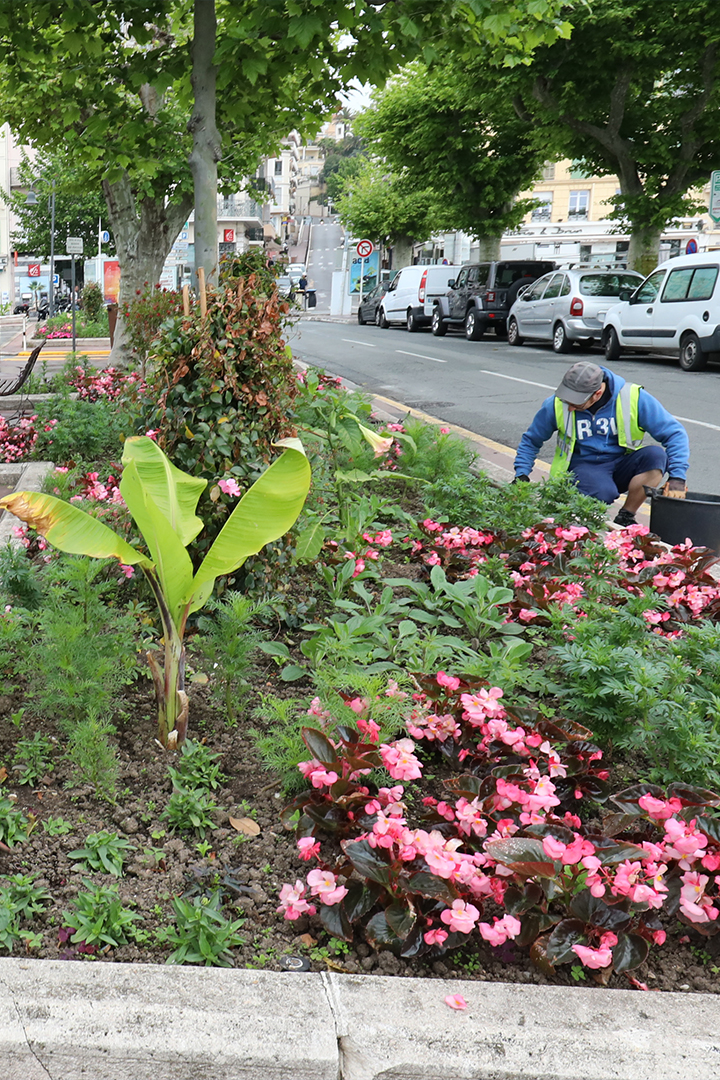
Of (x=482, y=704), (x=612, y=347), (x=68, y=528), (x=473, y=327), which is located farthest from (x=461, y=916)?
(x=473, y=327)

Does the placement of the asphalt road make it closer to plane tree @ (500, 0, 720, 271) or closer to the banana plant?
the banana plant

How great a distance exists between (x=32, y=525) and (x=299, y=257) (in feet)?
442

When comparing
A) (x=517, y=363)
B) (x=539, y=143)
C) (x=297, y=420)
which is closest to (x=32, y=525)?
(x=297, y=420)

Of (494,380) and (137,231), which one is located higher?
(137,231)

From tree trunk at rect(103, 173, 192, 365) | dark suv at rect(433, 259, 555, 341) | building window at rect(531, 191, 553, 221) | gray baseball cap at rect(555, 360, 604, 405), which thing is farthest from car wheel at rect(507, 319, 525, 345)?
building window at rect(531, 191, 553, 221)

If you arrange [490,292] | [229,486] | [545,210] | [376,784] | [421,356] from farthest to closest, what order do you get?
[545,210] → [490,292] → [421,356] → [229,486] → [376,784]

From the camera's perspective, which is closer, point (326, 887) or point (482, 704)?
point (326, 887)

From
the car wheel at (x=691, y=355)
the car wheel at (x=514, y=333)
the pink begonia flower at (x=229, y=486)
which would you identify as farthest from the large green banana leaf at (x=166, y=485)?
the car wheel at (x=514, y=333)

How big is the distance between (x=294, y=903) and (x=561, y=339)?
2137cm

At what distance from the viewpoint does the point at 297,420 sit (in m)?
6.93

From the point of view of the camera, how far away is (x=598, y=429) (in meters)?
6.30

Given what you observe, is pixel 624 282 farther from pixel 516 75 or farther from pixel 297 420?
pixel 297 420

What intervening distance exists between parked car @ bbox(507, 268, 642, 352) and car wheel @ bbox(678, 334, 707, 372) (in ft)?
12.4

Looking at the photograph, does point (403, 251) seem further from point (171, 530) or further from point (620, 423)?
point (171, 530)
